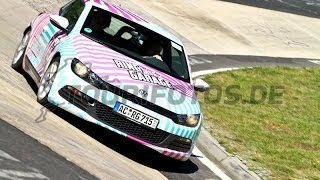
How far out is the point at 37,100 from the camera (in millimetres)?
7305

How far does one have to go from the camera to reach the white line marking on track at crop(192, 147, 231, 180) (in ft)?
25.8

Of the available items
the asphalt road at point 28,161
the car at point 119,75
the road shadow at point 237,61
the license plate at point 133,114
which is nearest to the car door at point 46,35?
the car at point 119,75

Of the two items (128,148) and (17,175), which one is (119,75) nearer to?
(128,148)

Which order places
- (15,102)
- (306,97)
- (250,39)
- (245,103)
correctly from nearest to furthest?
(15,102), (245,103), (306,97), (250,39)

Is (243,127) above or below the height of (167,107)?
below

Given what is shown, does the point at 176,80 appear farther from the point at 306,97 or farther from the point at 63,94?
the point at 306,97

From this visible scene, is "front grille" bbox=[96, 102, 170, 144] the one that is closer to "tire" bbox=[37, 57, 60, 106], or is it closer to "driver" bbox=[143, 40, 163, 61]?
"tire" bbox=[37, 57, 60, 106]

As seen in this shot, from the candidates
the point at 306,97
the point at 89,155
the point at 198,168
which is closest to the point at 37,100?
the point at 89,155

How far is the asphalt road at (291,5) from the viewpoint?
89.1ft

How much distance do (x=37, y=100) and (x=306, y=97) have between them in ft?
30.0

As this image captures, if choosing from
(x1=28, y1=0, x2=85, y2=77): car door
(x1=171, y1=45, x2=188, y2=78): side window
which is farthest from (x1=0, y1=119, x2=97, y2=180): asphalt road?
(x1=171, y1=45, x2=188, y2=78): side window

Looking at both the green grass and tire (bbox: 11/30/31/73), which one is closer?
the green grass

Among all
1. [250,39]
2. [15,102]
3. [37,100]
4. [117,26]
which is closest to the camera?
[15,102]

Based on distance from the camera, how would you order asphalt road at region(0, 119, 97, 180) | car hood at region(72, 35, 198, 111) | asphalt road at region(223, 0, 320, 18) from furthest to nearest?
asphalt road at region(223, 0, 320, 18) < car hood at region(72, 35, 198, 111) < asphalt road at region(0, 119, 97, 180)
